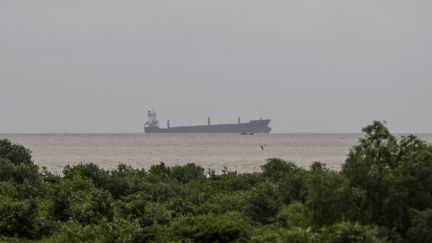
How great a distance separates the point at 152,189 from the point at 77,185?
3182 mm

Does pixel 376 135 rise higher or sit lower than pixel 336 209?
higher

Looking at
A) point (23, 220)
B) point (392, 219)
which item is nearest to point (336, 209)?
point (392, 219)

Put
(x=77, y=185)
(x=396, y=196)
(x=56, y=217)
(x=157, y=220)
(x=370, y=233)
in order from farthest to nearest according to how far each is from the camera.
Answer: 1. (x=77, y=185)
2. (x=56, y=217)
3. (x=157, y=220)
4. (x=396, y=196)
5. (x=370, y=233)

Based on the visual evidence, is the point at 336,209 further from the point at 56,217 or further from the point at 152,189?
the point at 152,189

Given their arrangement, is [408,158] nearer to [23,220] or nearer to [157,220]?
[157,220]

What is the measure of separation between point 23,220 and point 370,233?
1445cm

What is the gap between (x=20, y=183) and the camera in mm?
39125

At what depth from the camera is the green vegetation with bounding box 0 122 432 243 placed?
19031 mm

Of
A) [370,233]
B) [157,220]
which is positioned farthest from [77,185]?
[370,233]

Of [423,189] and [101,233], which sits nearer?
[423,189]

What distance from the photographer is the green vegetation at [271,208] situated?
19031mm

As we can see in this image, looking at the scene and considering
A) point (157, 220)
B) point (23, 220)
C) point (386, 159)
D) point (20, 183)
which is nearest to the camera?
point (386, 159)

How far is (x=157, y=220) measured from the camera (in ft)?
87.4

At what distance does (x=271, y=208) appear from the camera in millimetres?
30859
